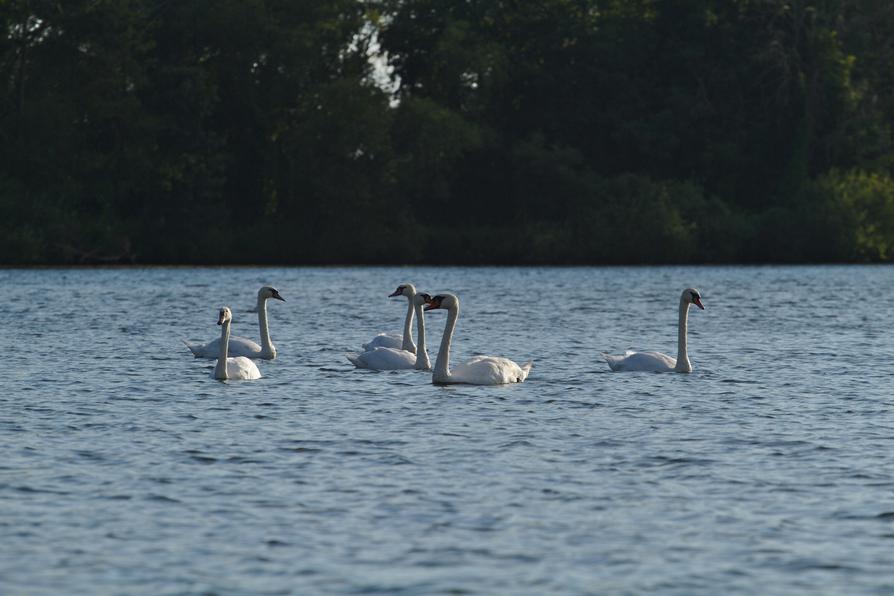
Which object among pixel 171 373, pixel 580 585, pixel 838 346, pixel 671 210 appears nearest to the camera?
pixel 580 585

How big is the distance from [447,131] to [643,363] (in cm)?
6186

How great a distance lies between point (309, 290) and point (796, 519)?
43.5 m

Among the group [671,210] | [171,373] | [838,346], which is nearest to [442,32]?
[671,210]

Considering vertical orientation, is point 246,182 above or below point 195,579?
above

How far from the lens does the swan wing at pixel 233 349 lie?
26.6 m

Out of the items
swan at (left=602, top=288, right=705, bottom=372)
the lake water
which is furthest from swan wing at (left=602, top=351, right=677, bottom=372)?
the lake water

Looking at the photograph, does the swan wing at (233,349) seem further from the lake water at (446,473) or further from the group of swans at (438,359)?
the group of swans at (438,359)

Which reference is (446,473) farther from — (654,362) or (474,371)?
(654,362)

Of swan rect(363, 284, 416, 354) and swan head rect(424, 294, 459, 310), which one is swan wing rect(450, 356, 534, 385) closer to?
swan head rect(424, 294, 459, 310)

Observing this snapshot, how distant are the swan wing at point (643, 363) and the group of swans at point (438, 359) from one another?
155 cm

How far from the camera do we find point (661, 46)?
311ft

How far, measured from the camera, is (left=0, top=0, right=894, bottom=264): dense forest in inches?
3120

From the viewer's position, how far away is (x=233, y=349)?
1063 inches

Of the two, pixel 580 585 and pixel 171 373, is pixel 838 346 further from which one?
pixel 580 585
